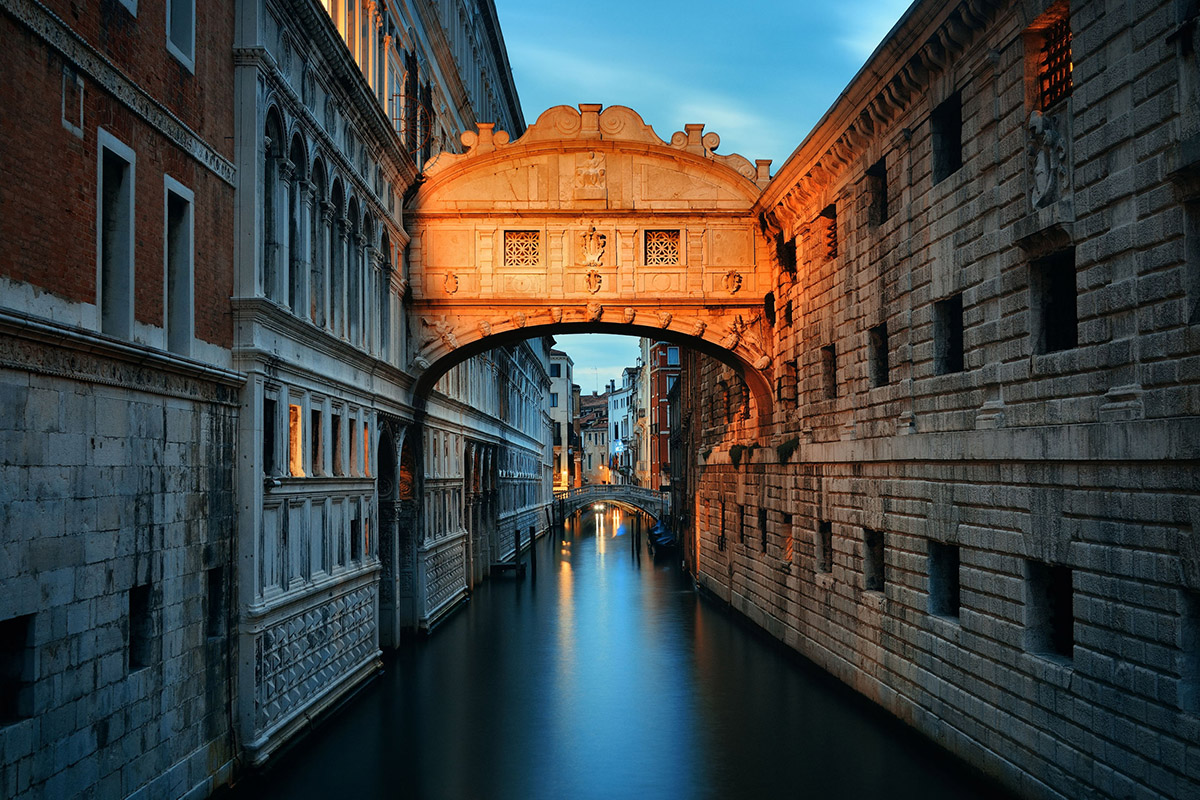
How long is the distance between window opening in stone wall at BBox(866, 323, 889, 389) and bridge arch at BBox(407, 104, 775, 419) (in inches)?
217

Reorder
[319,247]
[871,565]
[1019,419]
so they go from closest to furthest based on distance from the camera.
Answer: [1019,419], [319,247], [871,565]

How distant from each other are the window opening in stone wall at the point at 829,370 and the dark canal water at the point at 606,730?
4.73 meters

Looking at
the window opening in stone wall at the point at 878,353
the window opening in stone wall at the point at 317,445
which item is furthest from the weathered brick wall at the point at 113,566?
the window opening in stone wall at the point at 878,353

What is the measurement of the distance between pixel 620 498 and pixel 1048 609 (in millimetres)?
57841

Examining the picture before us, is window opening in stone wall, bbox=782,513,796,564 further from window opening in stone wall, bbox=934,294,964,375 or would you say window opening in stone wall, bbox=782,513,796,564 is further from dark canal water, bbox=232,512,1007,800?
window opening in stone wall, bbox=934,294,964,375

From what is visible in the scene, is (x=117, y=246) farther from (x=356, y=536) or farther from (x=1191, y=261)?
(x=1191, y=261)

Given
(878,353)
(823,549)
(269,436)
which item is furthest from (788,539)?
(269,436)

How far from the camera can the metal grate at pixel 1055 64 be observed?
10.2 m

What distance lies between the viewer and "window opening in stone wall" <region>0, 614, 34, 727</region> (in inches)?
302

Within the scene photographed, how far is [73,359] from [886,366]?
10910mm

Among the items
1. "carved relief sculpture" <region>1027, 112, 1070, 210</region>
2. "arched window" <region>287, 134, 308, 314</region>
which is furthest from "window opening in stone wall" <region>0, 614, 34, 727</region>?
"carved relief sculpture" <region>1027, 112, 1070, 210</region>

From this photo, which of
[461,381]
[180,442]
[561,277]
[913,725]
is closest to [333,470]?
[180,442]

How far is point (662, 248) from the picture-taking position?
21031mm

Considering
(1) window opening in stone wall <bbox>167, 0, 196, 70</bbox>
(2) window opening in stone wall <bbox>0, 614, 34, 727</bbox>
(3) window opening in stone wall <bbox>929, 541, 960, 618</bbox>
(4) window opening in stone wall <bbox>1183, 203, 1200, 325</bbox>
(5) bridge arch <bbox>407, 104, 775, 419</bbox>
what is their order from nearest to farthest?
(2) window opening in stone wall <bbox>0, 614, 34, 727</bbox> → (4) window opening in stone wall <bbox>1183, 203, 1200, 325</bbox> → (1) window opening in stone wall <bbox>167, 0, 196, 70</bbox> → (3) window opening in stone wall <bbox>929, 541, 960, 618</bbox> → (5) bridge arch <bbox>407, 104, 775, 419</bbox>
